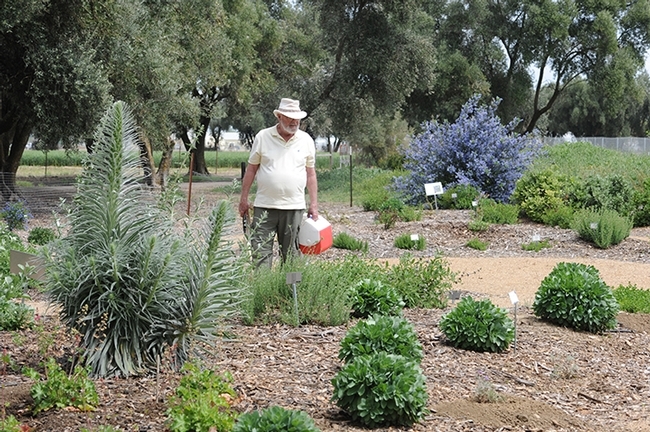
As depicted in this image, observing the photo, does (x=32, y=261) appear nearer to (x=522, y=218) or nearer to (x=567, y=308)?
(x=567, y=308)

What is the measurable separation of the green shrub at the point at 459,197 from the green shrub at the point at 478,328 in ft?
34.9

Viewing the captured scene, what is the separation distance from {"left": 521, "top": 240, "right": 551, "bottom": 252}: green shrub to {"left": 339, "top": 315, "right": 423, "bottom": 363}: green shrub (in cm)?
811

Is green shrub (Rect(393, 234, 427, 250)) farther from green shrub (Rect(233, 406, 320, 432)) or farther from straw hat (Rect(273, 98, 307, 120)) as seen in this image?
green shrub (Rect(233, 406, 320, 432))

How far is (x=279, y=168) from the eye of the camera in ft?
23.6

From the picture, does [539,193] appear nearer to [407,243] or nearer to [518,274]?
[407,243]

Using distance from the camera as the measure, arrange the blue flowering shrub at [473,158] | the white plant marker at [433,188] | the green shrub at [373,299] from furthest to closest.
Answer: the blue flowering shrub at [473,158] → the white plant marker at [433,188] → the green shrub at [373,299]

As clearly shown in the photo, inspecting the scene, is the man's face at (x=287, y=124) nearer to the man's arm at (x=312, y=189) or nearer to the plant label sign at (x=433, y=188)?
the man's arm at (x=312, y=189)

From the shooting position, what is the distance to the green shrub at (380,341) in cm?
486

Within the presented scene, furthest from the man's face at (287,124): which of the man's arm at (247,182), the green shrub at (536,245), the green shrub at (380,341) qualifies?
the green shrub at (536,245)

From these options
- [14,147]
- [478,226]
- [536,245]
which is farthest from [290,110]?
[14,147]

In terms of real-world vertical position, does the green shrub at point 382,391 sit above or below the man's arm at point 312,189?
below

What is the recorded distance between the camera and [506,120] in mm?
42719

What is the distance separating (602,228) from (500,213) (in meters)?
2.44

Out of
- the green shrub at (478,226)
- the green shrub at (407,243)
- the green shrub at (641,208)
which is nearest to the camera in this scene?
the green shrub at (407,243)
